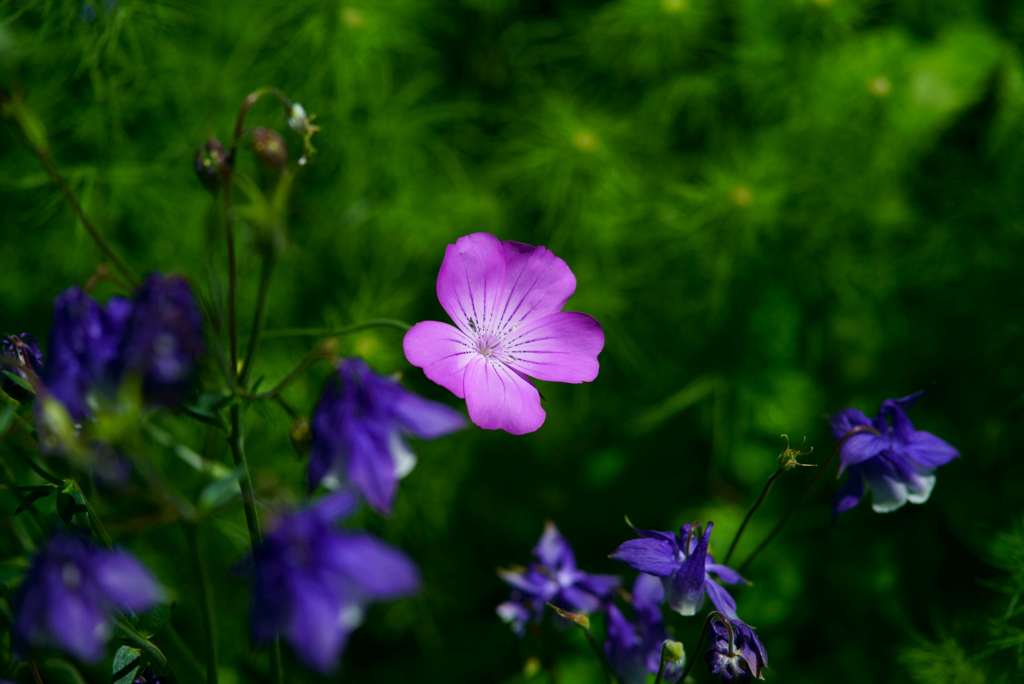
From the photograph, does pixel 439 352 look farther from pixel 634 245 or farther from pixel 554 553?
pixel 634 245

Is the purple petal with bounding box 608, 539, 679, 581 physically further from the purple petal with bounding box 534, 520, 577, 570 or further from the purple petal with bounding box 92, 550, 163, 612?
the purple petal with bounding box 92, 550, 163, 612

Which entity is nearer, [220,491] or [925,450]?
[220,491]

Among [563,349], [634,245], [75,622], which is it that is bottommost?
[634,245]

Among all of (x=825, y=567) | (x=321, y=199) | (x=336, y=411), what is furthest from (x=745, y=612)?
(x=321, y=199)

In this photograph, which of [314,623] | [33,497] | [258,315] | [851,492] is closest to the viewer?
[314,623]

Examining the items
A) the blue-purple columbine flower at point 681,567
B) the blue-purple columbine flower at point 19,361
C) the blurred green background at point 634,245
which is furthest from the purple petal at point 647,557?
the blurred green background at point 634,245

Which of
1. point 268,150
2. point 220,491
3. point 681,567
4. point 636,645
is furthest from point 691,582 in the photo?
point 268,150

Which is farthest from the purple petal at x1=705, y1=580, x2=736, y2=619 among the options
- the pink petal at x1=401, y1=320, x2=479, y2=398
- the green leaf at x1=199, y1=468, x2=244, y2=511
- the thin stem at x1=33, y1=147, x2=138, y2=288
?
the thin stem at x1=33, y1=147, x2=138, y2=288

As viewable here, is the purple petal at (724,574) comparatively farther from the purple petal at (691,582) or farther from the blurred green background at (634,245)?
the blurred green background at (634,245)
